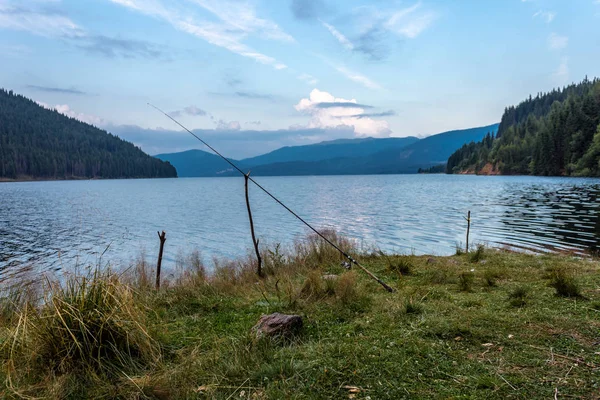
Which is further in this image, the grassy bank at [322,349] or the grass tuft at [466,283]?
the grass tuft at [466,283]

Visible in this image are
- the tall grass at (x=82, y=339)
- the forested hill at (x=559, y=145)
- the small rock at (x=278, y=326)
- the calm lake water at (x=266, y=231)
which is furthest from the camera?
the forested hill at (x=559, y=145)

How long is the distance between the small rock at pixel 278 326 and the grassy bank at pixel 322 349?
0.16 metres

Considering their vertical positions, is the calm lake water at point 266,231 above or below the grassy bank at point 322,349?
below

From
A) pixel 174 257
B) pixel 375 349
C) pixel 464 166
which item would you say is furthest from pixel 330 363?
pixel 464 166

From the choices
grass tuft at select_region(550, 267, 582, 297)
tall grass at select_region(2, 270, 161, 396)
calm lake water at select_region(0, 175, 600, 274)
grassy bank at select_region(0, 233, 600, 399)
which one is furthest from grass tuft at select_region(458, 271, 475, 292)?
calm lake water at select_region(0, 175, 600, 274)

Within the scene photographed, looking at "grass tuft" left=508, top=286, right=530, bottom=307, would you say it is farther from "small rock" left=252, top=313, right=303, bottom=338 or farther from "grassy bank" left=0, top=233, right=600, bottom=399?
"small rock" left=252, top=313, right=303, bottom=338

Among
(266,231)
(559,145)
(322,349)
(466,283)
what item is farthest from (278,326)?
(559,145)

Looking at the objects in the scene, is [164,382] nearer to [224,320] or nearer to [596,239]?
[224,320]

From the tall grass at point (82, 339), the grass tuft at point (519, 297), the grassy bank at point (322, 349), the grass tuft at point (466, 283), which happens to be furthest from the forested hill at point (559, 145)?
the tall grass at point (82, 339)

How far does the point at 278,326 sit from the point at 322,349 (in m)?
0.84

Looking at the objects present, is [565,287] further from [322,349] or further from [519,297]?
[322,349]

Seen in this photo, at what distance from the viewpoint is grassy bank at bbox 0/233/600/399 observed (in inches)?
153

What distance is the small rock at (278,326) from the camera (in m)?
5.24

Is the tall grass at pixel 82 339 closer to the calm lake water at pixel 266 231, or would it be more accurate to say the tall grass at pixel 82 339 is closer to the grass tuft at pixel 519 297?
the grass tuft at pixel 519 297
